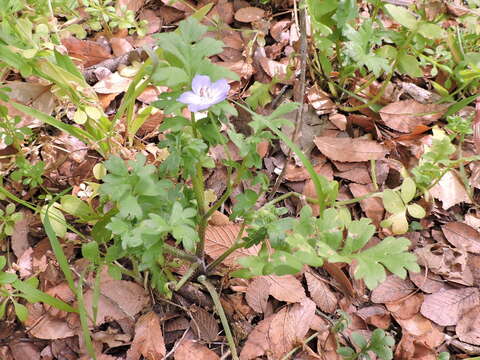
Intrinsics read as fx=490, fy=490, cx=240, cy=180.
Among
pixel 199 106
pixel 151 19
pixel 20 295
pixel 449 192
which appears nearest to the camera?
pixel 199 106

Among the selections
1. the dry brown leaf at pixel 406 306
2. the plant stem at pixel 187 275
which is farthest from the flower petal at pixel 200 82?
the dry brown leaf at pixel 406 306

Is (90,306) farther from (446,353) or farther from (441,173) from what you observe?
(441,173)

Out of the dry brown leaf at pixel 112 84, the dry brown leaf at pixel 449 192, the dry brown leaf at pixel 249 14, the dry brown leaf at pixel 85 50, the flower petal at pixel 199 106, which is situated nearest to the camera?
the flower petal at pixel 199 106

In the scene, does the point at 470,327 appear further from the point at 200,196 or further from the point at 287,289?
the point at 200,196

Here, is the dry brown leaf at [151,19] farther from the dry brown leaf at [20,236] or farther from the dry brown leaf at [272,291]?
the dry brown leaf at [272,291]

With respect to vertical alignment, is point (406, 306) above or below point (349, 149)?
below

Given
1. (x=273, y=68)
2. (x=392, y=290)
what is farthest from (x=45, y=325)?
(x=273, y=68)

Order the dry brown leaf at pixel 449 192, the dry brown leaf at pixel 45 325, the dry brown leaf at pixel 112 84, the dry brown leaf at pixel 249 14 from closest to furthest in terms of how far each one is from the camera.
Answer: the dry brown leaf at pixel 45 325 → the dry brown leaf at pixel 449 192 → the dry brown leaf at pixel 112 84 → the dry brown leaf at pixel 249 14
